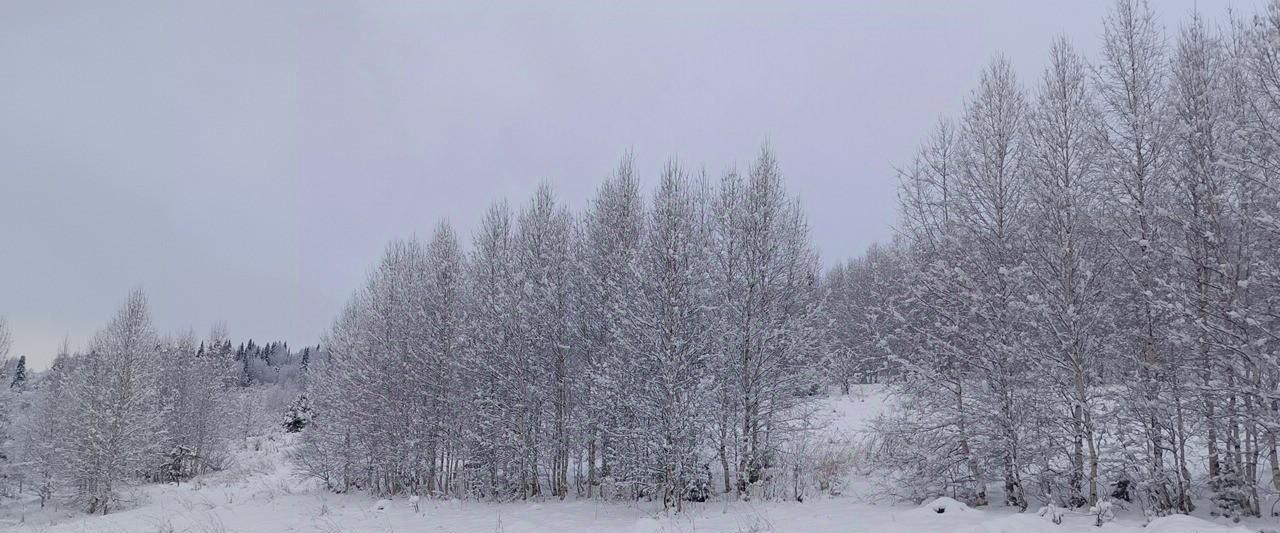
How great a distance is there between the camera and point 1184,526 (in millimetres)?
7809

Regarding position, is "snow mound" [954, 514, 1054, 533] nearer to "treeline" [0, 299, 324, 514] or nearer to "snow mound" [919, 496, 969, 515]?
"snow mound" [919, 496, 969, 515]

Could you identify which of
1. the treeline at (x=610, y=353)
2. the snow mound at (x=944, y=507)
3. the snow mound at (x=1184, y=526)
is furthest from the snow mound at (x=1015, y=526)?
the treeline at (x=610, y=353)

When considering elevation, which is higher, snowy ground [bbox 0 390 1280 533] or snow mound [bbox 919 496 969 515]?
snow mound [bbox 919 496 969 515]

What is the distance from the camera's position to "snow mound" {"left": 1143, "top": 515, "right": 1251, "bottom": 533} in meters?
7.27

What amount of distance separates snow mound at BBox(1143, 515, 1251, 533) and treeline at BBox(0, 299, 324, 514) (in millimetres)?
32526

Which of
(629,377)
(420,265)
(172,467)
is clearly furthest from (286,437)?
(629,377)

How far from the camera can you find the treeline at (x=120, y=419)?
2533cm

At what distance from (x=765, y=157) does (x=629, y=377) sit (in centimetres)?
699

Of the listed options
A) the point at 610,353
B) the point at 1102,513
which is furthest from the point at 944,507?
the point at 610,353

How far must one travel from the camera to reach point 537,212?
62.0 feet

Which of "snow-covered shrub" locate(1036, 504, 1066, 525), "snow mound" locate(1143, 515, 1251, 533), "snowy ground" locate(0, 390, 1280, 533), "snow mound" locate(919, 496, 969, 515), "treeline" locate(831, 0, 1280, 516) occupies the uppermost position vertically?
"treeline" locate(831, 0, 1280, 516)

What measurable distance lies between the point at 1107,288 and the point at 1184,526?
14.9 ft

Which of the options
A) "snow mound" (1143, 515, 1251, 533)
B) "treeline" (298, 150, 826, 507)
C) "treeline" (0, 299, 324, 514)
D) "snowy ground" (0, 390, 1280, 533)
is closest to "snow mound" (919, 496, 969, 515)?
"snowy ground" (0, 390, 1280, 533)

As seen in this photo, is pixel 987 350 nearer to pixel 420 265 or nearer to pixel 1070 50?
pixel 1070 50
